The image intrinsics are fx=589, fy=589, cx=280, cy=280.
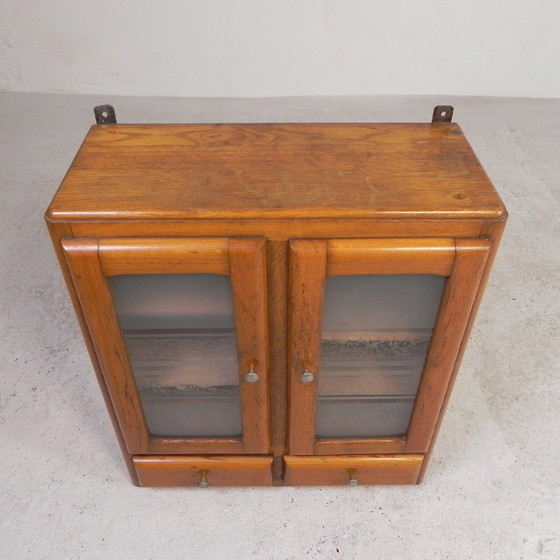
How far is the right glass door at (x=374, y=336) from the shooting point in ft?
2.72

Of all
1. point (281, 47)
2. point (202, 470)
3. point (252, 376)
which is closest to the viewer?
point (252, 376)

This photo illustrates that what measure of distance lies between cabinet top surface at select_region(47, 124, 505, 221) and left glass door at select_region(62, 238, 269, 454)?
2.2 inches

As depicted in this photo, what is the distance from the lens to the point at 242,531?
3.98 feet

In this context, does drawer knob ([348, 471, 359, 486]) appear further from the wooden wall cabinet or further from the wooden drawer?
the wooden drawer

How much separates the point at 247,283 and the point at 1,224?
4.96 feet

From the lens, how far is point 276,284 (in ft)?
2.89

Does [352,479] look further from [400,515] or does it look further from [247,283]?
[247,283]

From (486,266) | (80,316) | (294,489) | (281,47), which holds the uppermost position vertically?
(486,266)

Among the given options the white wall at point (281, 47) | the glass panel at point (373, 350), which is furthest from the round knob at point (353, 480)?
the white wall at point (281, 47)

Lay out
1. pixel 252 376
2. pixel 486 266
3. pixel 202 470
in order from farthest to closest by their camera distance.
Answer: pixel 202 470 → pixel 252 376 → pixel 486 266

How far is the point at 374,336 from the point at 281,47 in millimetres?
2106

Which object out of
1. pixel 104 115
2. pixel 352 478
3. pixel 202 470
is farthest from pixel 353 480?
pixel 104 115

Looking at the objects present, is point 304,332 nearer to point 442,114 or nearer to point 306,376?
point 306,376

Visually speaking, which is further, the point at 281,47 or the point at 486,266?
the point at 281,47
